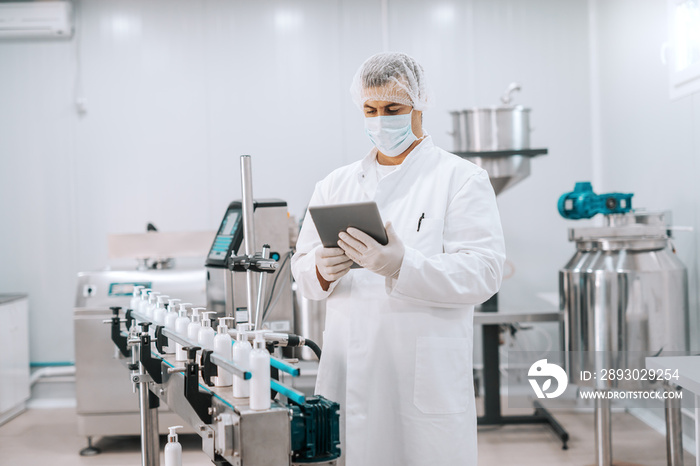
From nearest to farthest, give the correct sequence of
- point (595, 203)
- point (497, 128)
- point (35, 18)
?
point (595, 203) < point (497, 128) < point (35, 18)

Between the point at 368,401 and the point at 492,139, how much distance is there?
84.0 inches

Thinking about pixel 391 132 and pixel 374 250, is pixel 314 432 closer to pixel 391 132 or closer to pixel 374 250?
pixel 374 250

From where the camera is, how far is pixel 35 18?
14.1ft

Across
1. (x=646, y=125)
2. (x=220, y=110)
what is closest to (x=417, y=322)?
(x=646, y=125)

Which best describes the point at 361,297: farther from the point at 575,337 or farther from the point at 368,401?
the point at 575,337

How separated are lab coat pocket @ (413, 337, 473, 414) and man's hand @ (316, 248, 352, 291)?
26 centimetres

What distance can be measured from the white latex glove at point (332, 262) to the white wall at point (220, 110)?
283 centimetres

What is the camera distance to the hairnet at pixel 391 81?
1.79m

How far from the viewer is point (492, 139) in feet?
11.4

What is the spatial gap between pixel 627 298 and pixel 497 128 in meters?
1.11

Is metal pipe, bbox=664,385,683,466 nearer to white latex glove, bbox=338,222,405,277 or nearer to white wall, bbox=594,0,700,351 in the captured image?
white wall, bbox=594,0,700,351

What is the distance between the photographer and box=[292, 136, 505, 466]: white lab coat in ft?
5.29

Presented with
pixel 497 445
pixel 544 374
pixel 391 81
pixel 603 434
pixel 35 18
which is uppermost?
pixel 35 18

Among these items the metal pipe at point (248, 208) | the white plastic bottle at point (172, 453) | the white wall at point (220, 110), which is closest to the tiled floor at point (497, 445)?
the white wall at point (220, 110)
